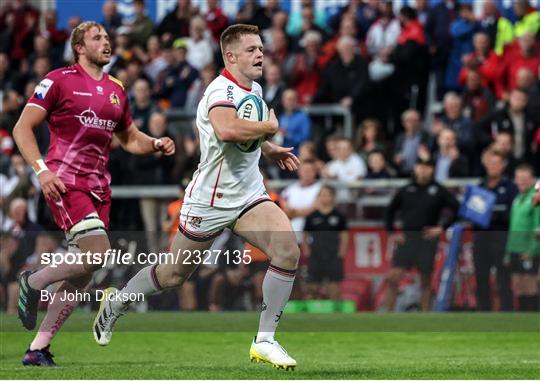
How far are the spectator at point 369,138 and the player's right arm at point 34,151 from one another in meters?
9.83

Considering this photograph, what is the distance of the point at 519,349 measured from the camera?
13.0 meters

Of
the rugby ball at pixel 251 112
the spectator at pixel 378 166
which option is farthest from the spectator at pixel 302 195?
the rugby ball at pixel 251 112

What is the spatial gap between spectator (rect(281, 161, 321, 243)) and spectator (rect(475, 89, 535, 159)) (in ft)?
8.15

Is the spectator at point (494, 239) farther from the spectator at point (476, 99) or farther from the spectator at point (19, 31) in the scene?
the spectator at point (19, 31)

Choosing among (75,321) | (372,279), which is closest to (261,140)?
(75,321)

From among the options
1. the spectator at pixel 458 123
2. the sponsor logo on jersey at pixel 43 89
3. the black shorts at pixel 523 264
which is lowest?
the black shorts at pixel 523 264

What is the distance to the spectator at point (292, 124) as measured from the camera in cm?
2041

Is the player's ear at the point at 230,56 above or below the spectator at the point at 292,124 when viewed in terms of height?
above

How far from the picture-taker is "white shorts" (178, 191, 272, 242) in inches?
407

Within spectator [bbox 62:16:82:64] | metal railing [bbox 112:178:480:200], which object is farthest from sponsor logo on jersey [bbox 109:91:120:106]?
spectator [bbox 62:16:82:64]

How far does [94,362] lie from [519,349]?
412cm

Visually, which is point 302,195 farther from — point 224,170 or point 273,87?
point 224,170

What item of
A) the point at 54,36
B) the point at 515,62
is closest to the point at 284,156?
the point at 515,62

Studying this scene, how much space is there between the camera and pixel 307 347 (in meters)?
13.4
